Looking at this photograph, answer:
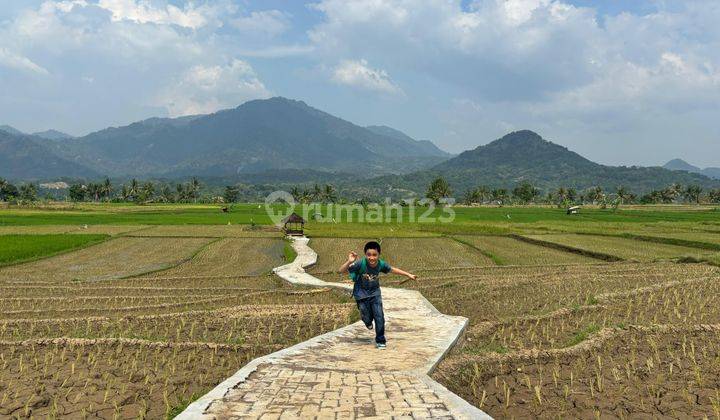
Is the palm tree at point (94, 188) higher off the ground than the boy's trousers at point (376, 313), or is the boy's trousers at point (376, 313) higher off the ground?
the palm tree at point (94, 188)

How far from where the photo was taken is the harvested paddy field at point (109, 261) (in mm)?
24438

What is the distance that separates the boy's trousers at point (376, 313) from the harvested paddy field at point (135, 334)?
1939mm

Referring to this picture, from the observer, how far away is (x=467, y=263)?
2941 centimetres

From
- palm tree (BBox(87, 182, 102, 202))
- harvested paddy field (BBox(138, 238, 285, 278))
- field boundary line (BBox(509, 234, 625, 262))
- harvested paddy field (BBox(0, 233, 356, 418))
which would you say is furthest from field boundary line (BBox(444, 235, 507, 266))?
palm tree (BBox(87, 182, 102, 202))

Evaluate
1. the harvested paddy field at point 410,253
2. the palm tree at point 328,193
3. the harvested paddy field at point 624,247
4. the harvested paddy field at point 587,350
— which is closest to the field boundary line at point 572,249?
the harvested paddy field at point 624,247

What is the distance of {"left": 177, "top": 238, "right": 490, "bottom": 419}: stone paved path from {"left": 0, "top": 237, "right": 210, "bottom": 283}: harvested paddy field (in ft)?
62.4

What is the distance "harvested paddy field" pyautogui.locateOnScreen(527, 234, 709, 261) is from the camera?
3078 centimetres

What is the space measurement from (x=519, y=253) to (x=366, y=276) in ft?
88.5

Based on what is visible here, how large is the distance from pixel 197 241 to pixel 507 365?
35033mm

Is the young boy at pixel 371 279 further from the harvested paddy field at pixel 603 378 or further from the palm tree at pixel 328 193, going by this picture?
the palm tree at pixel 328 193

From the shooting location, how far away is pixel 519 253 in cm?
3388

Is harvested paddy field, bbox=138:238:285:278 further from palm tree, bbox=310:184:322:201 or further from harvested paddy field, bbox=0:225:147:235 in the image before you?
palm tree, bbox=310:184:322:201

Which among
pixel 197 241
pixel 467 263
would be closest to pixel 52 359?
pixel 467 263

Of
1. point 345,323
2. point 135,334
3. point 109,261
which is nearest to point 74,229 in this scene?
point 109,261
